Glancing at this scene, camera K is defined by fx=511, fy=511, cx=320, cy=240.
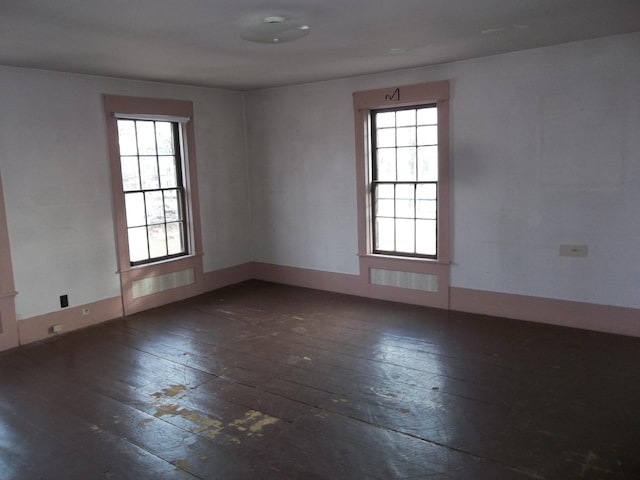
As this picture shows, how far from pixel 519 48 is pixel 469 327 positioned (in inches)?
108

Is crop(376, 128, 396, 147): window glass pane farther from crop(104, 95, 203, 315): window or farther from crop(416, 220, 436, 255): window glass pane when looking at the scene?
crop(104, 95, 203, 315): window

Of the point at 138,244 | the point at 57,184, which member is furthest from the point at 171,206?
the point at 57,184

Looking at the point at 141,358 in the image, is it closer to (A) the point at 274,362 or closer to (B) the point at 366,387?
(A) the point at 274,362

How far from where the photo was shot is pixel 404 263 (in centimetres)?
598

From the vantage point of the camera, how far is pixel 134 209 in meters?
6.00

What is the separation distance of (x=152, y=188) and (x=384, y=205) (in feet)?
9.23

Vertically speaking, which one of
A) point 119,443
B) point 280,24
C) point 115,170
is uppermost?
point 280,24

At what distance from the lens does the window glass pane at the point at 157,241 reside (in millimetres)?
6211

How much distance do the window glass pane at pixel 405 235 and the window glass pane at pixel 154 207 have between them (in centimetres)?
290

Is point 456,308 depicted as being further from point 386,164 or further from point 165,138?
point 165,138

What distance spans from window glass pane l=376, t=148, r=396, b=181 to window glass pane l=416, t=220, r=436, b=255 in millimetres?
662

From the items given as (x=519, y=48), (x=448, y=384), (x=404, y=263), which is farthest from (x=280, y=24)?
(x=404, y=263)

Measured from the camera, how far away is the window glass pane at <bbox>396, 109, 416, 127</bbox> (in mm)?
5809

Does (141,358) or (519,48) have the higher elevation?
(519,48)
